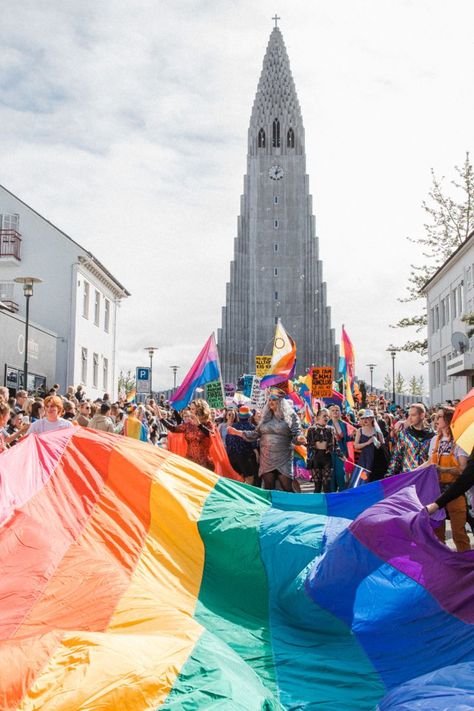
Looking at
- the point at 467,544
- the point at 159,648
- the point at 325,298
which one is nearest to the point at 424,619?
the point at 159,648

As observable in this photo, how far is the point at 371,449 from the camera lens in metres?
11.7

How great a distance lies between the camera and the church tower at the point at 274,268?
8975 cm

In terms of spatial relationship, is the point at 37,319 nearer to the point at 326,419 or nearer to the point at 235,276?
the point at 326,419

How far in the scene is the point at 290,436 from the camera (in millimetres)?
11008

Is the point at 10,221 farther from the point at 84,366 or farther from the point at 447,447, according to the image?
the point at 447,447

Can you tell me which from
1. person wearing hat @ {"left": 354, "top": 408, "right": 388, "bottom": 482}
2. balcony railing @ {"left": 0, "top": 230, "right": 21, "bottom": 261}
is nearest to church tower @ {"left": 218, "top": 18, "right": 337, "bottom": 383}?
balcony railing @ {"left": 0, "top": 230, "right": 21, "bottom": 261}

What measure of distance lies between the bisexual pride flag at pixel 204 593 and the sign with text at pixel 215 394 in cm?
818

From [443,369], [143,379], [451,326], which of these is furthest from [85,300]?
[443,369]

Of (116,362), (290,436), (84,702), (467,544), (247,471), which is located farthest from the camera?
(116,362)

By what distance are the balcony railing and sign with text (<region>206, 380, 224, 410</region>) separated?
2234 cm

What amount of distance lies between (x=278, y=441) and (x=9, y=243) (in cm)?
2731

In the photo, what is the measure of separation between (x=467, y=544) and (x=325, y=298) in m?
84.4

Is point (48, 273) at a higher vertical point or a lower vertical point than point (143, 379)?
higher

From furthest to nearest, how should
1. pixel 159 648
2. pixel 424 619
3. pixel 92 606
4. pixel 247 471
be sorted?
pixel 247 471
pixel 424 619
pixel 92 606
pixel 159 648
